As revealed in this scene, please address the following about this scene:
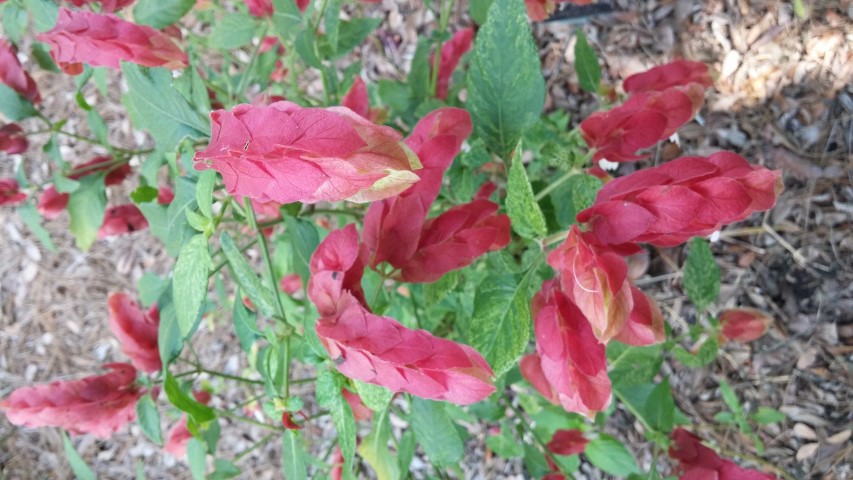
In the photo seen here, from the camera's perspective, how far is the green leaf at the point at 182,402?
82 cm

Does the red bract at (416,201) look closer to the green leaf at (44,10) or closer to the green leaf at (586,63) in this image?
the green leaf at (586,63)

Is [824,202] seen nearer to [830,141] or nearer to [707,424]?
[830,141]

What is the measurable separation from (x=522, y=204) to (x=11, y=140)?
0.99 metres

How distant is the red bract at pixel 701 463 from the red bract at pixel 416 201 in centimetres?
54

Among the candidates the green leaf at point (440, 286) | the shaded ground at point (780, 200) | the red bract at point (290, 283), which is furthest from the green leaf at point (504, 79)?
the shaded ground at point (780, 200)

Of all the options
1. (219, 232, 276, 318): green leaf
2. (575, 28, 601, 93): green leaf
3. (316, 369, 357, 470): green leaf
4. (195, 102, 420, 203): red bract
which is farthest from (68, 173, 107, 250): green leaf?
(575, 28, 601, 93): green leaf

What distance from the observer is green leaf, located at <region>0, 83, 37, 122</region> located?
1.12 m

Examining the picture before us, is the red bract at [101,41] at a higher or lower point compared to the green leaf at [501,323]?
higher

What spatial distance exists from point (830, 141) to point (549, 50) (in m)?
0.76

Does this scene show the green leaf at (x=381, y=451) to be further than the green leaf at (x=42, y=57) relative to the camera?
No

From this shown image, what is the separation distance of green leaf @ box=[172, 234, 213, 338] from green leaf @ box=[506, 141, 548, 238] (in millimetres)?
330

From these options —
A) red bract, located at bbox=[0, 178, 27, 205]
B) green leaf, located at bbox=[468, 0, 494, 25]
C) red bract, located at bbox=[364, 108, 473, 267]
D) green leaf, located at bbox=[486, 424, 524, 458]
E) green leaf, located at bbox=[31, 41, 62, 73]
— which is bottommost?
green leaf, located at bbox=[486, 424, 524, 458]

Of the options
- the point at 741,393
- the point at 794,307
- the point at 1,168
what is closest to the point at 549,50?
the point at 794,307

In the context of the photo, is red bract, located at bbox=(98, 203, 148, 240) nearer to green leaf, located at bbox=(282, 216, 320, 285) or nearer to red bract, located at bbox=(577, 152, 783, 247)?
green leaf, located at bbox=(282, 216, 320, 285)
